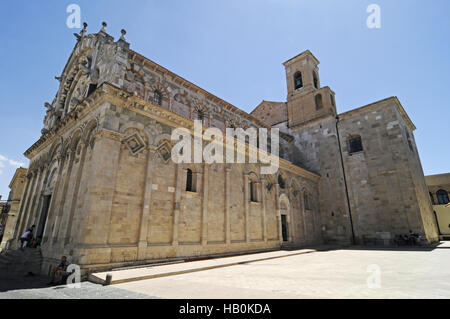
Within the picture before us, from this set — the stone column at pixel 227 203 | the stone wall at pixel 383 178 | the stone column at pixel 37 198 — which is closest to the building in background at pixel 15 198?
the stone column at pixel 37 198

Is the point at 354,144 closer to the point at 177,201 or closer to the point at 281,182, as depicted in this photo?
the point at 281,182

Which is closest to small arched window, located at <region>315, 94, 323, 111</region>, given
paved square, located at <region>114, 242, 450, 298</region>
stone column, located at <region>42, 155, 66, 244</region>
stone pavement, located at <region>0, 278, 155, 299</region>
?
paved square, located at <region>114, 242, 450, 298</region>

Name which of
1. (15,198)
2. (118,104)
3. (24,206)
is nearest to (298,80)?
(118,104)

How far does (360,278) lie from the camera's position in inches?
257

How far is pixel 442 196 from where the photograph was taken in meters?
32.7

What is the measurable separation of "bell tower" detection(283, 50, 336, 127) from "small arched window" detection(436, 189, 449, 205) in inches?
911

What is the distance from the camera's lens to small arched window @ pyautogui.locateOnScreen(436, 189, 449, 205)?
32.3 m

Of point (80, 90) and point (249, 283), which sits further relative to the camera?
point (80, 90)

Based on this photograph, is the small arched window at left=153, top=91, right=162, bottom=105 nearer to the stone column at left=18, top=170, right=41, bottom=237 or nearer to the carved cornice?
the carved cornice

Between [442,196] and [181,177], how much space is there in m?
38.6

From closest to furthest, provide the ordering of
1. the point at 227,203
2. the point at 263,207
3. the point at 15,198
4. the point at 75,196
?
the point at 75,196, the point at 227,203, the point at 263,207, the point at 15,198
